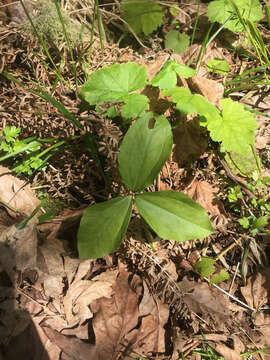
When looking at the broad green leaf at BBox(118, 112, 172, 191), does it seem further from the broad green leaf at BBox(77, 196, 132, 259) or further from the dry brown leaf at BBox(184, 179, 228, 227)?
the dry brown leaf at BBox(184, 179, 228, 227)

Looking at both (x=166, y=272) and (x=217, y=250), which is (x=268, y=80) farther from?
(x=166, y=272)

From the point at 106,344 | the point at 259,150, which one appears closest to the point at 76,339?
the point at 106,344

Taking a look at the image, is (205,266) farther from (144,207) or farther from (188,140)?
(188,140)

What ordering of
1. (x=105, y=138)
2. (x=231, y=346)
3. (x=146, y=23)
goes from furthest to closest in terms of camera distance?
(x=146, y=23), (x=231, y=346), (x=105, y=138)

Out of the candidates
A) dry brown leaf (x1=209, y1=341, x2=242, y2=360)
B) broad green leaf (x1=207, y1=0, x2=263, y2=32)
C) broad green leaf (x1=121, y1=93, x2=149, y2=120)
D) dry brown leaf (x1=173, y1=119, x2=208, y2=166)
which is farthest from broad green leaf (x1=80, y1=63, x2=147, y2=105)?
dry brown leaf (x1=209, y1=341, x2=242, y2=360)

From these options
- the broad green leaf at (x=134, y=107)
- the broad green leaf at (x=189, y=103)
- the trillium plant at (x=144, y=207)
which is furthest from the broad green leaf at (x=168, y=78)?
the trillium plant at (x=144, y=207)
